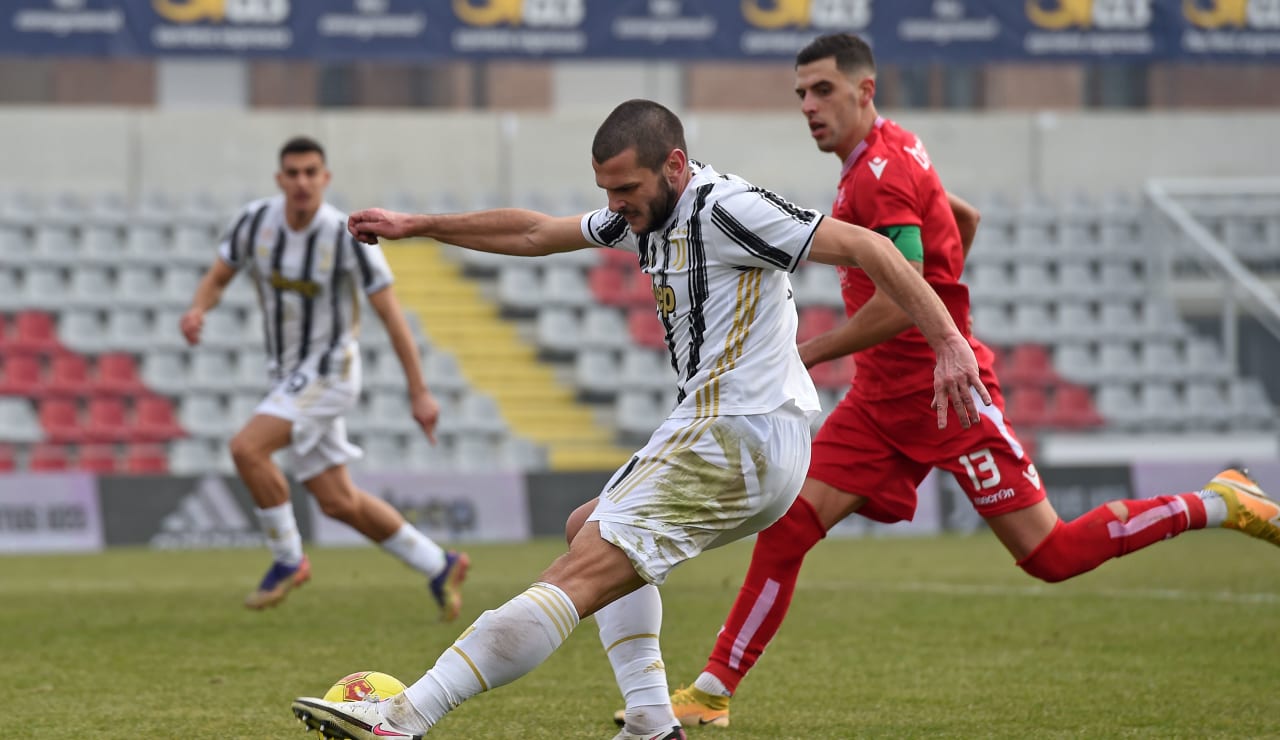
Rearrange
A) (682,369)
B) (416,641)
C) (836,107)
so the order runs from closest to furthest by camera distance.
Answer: (682,369)
(836,107)
(416,641)

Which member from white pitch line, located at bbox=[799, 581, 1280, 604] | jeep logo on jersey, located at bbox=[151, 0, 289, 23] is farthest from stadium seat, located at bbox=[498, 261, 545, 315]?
white pitch line, located at bbox=[799, 581, 1280, 604]

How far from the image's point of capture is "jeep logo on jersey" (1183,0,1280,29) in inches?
812

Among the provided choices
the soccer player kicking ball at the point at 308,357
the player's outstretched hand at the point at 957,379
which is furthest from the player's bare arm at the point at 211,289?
the player's outstretched hand at the point at 957,379

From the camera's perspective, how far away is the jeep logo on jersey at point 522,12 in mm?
19438

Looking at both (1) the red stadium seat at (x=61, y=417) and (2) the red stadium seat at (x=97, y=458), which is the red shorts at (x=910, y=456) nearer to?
(2) the red stadium seat at (x=97, y=458)

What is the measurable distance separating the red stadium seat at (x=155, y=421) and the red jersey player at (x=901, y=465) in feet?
43.6

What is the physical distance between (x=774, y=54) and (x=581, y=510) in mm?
15406

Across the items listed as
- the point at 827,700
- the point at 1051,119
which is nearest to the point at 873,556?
the point at 827,700

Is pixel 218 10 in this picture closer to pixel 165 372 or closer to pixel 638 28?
pixel 165 372

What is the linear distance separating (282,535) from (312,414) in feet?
2.20

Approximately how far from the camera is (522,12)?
1945cm

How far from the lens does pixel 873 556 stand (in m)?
14.1

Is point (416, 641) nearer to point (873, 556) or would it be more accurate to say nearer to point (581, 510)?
point (581, 510)

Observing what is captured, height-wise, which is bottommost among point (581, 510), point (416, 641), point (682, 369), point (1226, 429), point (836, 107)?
point (1226, 429)
